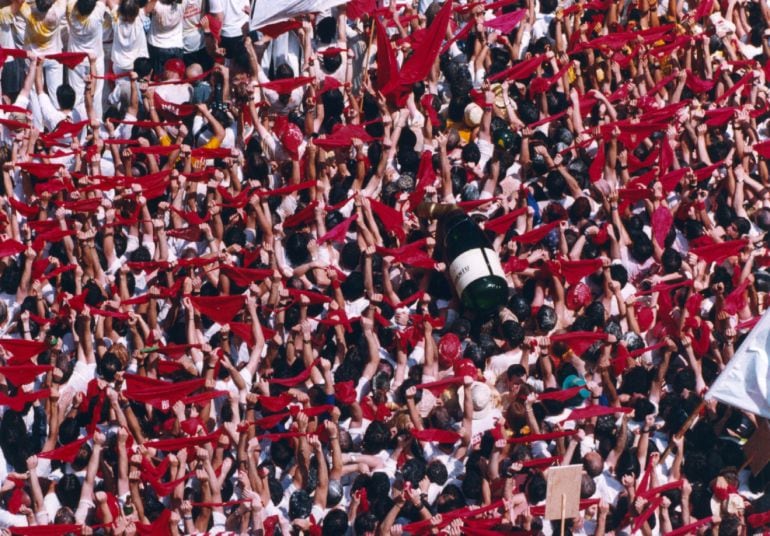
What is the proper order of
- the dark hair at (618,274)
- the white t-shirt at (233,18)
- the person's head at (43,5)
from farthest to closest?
the white t-shirt at (233,18) < the person's head at (43,5) < the dark hair at (618,274)

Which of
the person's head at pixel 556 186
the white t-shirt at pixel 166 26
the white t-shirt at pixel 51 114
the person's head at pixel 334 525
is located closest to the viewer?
the person's head at pixel 334 525

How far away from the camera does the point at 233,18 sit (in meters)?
19.4

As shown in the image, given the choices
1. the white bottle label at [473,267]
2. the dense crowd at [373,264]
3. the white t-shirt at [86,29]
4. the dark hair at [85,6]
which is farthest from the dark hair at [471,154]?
the dark hair at [85,6]

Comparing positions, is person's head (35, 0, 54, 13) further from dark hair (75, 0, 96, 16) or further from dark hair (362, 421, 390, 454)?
dark hair (362, 421, 390, 454)

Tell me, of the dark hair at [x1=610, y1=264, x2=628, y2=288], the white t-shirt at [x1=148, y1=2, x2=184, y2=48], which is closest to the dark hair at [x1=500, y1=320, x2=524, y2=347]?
the dark hair at [x1=610, y1=264, x2=628, y2=288]

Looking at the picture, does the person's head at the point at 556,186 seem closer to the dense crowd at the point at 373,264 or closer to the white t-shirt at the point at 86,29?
the dense crowd at the point at 373,264

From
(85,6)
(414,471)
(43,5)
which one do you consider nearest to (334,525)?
(414,471)

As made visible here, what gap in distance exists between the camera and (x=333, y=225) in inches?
709

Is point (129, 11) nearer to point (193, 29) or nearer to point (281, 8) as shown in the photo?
point (193, 29)

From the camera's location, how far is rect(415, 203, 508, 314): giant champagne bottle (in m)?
17.2

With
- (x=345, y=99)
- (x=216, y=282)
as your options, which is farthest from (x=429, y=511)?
(x=345, y=99)

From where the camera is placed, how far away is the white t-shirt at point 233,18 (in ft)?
63.6

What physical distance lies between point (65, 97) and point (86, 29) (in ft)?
2.00

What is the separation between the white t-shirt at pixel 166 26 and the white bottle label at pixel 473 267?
350 cm
